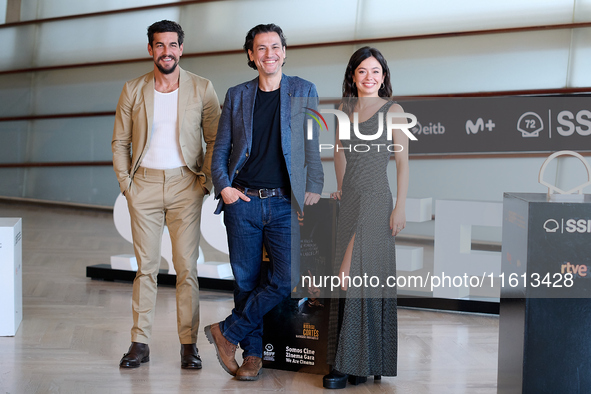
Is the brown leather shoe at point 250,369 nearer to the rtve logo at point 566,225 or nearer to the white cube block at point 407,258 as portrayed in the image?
the white cube block at point 407,258

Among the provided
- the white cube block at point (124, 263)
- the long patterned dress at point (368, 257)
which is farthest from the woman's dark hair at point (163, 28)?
the white cube block at point (124, 263)

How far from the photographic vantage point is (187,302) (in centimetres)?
307

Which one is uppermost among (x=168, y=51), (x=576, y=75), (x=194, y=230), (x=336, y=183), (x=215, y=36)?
(x=215, y=36)

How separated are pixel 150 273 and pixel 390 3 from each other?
6177 millimetres

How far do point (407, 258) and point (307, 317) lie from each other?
0.63 m

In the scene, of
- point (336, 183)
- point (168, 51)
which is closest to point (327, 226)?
point (336, 183)

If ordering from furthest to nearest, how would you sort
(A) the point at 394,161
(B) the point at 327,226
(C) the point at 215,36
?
(C) the point at 215,36 → (B) the point at 327,226 → (A) the point at 394,161

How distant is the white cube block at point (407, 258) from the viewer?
284 centimetres

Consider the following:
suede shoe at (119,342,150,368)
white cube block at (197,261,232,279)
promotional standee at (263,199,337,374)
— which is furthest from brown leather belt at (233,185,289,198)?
white cube block at (197,261,232,279)

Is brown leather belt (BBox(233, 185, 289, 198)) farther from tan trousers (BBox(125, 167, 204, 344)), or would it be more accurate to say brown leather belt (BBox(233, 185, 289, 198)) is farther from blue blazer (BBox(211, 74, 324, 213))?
tan trousers (BBox(125, 167, 204, 344))

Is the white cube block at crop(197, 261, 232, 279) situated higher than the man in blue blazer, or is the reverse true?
the man in blue blazer

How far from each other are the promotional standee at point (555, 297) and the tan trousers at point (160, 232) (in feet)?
5.31

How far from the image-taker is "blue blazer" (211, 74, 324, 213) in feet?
8.66

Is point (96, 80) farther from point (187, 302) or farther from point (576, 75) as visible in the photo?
point (187, 302)
